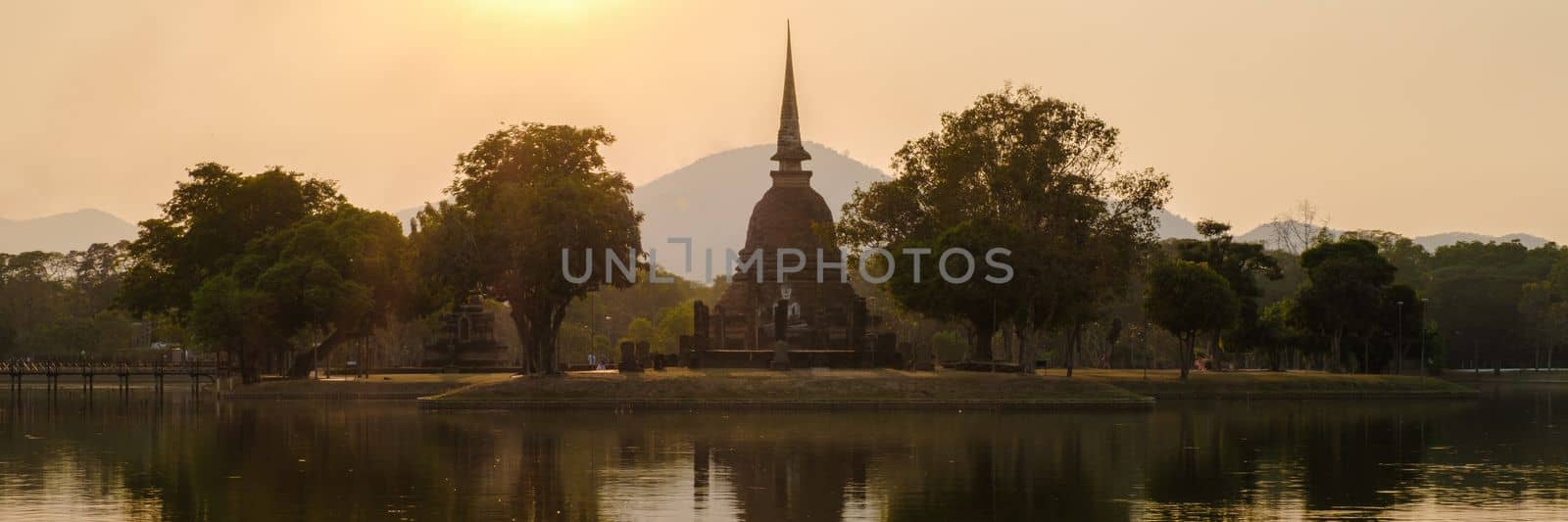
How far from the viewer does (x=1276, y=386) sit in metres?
97.2

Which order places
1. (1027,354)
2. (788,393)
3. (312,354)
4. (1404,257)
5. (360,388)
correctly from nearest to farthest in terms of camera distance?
(788,393) → (1027,354) → (360,388) → (312,354) → (1404,257)

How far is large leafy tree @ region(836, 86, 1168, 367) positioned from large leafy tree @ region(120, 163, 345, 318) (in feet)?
119

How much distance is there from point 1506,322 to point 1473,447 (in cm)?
10775

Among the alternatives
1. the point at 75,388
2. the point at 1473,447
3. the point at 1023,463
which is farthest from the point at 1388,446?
the point at 75,388

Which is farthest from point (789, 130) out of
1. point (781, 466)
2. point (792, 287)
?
point (781, 466)

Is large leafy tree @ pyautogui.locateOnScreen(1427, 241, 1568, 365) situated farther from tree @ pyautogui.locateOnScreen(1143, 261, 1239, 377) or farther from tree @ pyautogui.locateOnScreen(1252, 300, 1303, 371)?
tree @ pyautogui.locateOnScreen(1143, 261, 1239, 377)

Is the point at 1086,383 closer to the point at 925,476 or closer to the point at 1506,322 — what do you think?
the point at 925,476

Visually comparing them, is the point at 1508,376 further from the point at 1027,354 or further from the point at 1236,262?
the point at 1027,354

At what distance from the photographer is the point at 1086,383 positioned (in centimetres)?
8525

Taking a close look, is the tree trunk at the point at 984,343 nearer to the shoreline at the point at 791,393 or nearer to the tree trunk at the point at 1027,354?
the tree trunk at the point at 1027,354

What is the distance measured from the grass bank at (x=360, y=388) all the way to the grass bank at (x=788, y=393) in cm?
879

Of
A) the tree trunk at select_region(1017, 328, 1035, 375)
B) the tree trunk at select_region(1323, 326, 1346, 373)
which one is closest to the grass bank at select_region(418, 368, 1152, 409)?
the tree trunk at select_region(1017, 328, 1035, 375)

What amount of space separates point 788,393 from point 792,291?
25005 millimetres

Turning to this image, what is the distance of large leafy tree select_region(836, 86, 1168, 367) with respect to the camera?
94.4 metres
